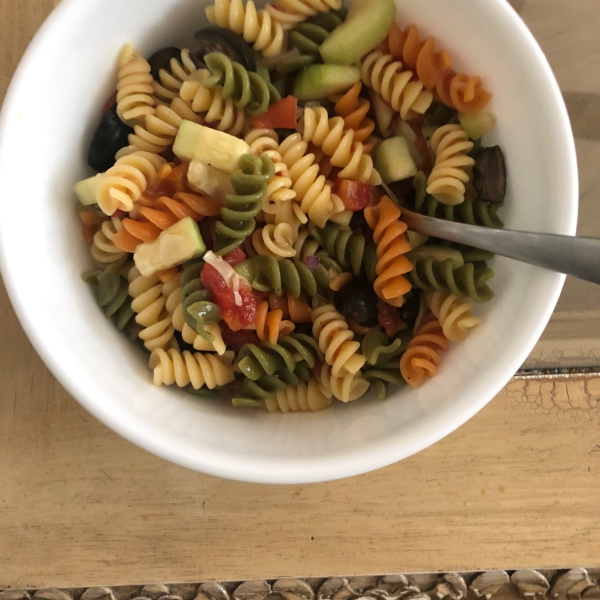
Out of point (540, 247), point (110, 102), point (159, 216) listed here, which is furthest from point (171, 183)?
point (540, 247)

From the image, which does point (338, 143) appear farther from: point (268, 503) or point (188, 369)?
point (268, 503)

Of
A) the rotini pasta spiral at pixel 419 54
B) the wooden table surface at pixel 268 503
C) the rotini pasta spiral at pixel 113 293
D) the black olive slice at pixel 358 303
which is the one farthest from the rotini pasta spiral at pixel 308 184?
the wooden table surface at pixel 268 503

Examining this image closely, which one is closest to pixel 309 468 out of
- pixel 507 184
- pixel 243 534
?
pixel 243 534

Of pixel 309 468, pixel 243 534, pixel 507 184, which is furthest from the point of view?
pixel 243 534

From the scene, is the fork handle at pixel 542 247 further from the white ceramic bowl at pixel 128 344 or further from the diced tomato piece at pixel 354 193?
the diced tomato piece at pixel 354 193

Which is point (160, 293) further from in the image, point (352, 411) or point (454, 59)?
point (454, 59)

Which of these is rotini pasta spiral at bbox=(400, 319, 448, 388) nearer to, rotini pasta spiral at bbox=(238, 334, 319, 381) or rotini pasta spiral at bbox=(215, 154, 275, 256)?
rotini pasta spiral at bbox=(238, 334, 319, 381)

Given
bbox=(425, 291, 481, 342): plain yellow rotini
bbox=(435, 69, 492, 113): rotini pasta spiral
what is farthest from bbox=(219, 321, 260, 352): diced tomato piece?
bbox=(435, 69, 492, 113): rotini pasta spiral
